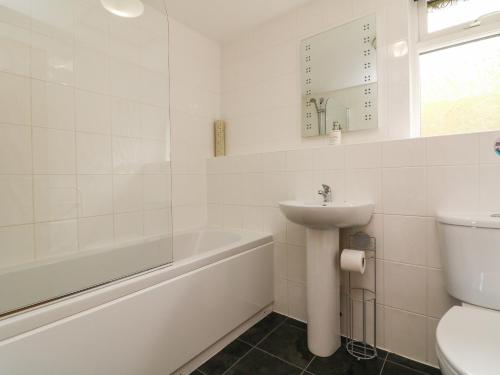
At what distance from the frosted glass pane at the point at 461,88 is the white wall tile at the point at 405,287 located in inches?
31.3

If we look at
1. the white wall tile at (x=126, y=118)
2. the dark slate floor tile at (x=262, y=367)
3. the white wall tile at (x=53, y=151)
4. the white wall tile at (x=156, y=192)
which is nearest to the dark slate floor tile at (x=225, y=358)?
the dark slate floor tile at (x=262, y=367)

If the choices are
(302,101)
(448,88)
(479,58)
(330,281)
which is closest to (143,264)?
(330,281)

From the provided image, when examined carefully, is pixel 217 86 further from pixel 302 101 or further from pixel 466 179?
pixel 466 179

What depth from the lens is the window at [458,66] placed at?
1388mm

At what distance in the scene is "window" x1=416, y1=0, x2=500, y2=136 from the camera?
1388 millimetres

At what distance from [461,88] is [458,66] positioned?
13 centimetres

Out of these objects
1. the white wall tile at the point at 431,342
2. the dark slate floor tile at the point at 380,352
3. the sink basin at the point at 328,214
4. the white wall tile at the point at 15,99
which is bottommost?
the dark slate floor tile at the point at 380,352

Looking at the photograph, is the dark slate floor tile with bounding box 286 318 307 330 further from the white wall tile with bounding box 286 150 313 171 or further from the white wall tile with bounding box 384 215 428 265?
the white wall tile with bounding box 286 150 313 171

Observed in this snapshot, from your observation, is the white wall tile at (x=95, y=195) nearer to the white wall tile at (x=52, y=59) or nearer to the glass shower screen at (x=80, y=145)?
the glass shower screen at (x=80, y=145)

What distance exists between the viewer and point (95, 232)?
1.55 metres

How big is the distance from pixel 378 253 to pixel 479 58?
118cm

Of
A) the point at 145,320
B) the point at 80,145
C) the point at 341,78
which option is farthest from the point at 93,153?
the point at 341,78

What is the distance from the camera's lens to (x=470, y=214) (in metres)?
1.15

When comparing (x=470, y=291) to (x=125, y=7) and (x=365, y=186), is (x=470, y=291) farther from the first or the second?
(x=125, y=7)
